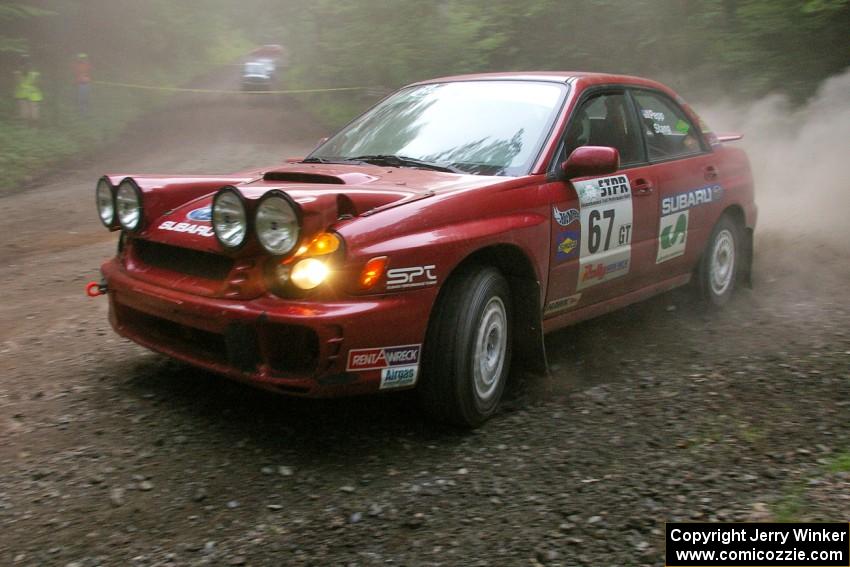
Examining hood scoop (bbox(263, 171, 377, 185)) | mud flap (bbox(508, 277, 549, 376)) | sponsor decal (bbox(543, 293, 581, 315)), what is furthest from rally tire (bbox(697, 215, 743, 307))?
hood scoop (bbox(263, 171, 377, 185))

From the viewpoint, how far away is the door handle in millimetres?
4973

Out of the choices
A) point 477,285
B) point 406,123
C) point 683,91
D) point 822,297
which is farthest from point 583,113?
point 683,91

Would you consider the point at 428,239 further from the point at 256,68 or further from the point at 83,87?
the point at 256,68

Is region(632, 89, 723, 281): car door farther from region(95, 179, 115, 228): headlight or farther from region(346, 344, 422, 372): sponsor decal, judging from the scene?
region(95, 179, 115, 228): headlight

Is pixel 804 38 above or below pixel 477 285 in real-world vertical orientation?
above

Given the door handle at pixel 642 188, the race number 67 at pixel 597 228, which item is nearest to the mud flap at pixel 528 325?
the race number 67 at pixel 597 228

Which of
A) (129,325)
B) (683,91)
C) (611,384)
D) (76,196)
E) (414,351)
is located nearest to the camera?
(414,351)

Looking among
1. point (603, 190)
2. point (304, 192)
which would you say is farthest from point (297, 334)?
point (603, 190)

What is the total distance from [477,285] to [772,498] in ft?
4.90

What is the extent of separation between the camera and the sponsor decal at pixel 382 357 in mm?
3488

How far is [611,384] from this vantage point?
15.3 ft

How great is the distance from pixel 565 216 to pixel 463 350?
106 cm

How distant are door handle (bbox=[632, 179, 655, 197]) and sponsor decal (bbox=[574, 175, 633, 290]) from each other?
0.20 feet

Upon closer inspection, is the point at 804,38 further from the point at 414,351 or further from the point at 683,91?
the point at 414,351
